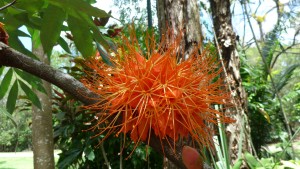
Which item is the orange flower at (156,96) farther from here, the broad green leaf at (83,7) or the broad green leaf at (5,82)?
the broad green leaf at (5,82)

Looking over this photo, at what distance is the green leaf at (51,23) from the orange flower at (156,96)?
10 centimetres

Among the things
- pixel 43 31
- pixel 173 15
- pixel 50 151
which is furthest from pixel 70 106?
pixel 43 31

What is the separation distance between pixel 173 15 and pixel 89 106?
755mm

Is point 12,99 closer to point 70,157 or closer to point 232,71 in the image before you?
point 232,71

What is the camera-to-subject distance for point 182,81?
0.66m

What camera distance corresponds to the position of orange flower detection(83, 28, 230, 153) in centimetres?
58

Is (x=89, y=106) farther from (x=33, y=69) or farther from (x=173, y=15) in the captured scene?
(x=173, y=15)

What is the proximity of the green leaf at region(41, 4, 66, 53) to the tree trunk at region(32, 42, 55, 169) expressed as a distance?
1345 millimetres

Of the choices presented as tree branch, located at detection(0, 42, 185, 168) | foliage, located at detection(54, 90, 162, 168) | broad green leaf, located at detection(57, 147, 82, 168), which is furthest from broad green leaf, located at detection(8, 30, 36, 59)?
broad green leaf, located at detection(57, 147, 82, 168)

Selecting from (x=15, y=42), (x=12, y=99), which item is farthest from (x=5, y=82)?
(x=15, y=42)

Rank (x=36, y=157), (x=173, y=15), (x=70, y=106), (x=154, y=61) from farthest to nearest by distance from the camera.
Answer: (x=70, y=106) → (x=36, y=157) → (x=173, y=15) → (x=154, y=61)

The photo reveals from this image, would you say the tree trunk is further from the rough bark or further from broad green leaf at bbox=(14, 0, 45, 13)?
broad green leaf at bbox=(14, 0, 45, 13)

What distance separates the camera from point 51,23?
663 millimetres

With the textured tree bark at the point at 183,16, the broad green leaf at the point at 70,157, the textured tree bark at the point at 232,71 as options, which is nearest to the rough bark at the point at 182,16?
the textured tree bark at the point at 183,16
